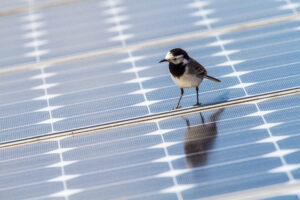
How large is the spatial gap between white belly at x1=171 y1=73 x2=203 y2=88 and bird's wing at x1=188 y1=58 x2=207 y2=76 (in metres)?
0.08

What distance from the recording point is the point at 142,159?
20.5 ft

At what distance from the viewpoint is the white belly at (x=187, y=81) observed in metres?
7.05

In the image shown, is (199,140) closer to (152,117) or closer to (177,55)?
(152,117)

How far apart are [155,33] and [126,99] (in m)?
1.77

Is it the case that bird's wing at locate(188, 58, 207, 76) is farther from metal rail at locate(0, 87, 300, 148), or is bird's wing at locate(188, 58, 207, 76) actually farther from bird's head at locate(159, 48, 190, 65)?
metal rail at locate(0, 87, 300, 148)

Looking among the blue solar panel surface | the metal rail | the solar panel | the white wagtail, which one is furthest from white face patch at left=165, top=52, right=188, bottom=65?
the blue solar panel surface

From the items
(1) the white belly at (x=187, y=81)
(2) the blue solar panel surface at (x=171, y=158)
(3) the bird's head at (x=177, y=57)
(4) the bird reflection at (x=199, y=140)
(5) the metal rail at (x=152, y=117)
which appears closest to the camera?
(2) the blue solar panel surface at (x=171, y=158)

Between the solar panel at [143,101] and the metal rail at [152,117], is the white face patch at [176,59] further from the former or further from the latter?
the metal rail at [152,117]

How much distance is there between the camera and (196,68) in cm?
729

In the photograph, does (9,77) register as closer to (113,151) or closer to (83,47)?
(83,47)

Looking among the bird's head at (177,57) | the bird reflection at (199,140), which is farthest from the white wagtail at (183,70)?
the bird reflection at (199,140)

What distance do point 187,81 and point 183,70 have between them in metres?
0.15

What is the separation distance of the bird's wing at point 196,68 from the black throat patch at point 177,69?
11 cm

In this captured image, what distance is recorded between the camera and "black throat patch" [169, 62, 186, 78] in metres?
7.11
